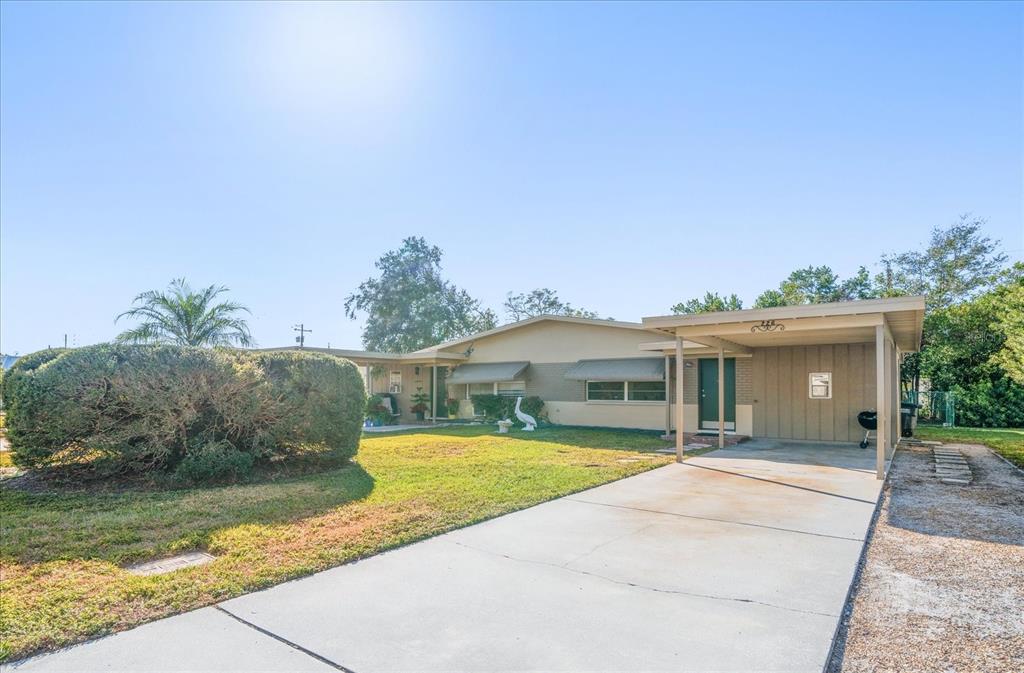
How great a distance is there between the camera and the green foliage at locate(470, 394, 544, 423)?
18.1 meters

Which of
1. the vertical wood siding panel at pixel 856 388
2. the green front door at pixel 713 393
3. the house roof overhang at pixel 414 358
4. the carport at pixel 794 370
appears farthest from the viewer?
the house roof overhang at pixel 414 358

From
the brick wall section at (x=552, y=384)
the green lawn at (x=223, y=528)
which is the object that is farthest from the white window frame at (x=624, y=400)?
the green lawn at (x=223, y=528)

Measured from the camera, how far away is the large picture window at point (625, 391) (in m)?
16.1

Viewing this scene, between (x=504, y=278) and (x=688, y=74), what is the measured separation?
30393 mm

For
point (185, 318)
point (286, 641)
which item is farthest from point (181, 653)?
point (185, 318)

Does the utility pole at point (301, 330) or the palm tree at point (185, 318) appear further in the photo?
the utility pole at point (301, 330)

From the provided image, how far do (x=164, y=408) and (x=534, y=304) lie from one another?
38555 mm

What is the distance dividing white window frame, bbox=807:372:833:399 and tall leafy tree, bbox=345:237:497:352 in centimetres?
2698

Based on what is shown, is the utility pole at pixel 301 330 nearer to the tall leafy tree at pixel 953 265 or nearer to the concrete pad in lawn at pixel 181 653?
the tall leafy tree at pixel 953 265

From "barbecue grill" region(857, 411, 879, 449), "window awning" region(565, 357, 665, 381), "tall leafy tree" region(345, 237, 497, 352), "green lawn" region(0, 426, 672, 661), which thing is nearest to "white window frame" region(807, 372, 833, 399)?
"barbecue grill" region(857, 411, 879, 449)

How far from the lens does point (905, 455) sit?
11.5 metres

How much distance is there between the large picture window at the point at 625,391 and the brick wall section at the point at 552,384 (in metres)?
0.42

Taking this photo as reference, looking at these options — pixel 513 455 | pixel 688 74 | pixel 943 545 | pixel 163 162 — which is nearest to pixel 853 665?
pixel 943 545

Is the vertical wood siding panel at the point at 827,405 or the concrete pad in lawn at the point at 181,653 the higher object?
the vertical wood siding panel at the point at 827,405
